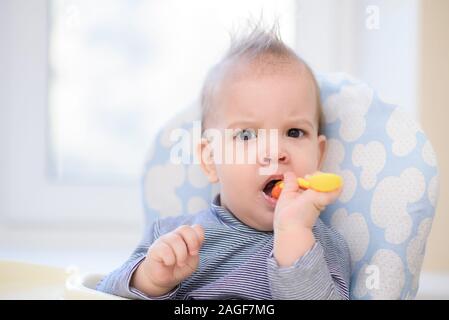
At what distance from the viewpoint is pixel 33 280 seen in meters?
0.76

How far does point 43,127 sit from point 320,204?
0.86 metres

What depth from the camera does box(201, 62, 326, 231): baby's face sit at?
0.73 meters

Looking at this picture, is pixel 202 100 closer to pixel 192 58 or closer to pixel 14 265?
pixel 14 265

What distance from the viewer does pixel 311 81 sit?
795 millimetres

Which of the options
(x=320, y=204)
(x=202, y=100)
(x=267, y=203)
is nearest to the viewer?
(x=320, y=204)

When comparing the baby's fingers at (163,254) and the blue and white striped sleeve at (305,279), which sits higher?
the baby's fingers at (163,254)

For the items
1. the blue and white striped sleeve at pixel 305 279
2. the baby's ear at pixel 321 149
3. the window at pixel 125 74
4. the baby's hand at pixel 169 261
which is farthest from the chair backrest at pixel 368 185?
the window at pixel 125 74

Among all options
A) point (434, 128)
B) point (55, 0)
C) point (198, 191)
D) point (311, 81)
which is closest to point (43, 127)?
point (55, 0)

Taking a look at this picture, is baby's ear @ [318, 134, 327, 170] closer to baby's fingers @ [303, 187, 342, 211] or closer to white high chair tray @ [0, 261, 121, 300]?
baby's fingers @ [303, 187, 342, 211]

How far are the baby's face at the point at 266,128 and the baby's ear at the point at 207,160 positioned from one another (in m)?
0.06

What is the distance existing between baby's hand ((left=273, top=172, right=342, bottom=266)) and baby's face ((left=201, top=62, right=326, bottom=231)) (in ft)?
0.30

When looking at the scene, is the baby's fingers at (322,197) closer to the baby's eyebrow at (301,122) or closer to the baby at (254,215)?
the baby at (254,215)

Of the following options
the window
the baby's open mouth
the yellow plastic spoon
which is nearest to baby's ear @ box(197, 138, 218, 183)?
the baby's open mouth

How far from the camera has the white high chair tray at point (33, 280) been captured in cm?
69
